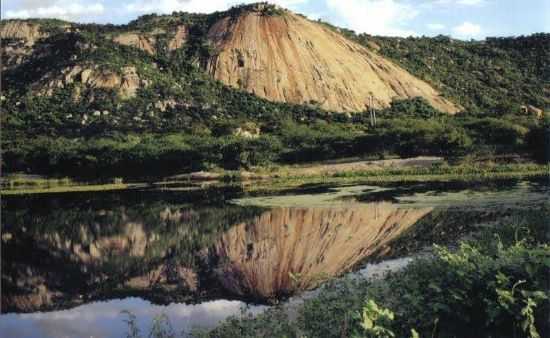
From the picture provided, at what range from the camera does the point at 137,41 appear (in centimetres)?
10731

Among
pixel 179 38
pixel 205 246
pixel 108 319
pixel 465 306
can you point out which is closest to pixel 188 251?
pixel 205 246

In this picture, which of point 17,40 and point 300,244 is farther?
point 17,40

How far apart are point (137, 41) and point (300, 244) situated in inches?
3650

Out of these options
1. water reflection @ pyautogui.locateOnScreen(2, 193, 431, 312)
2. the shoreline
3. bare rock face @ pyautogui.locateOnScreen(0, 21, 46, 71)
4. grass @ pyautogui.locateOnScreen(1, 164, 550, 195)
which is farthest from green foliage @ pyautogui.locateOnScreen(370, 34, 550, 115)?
water reflection @ pyautogui.locateOnScreen(2, 193, 431, 312)

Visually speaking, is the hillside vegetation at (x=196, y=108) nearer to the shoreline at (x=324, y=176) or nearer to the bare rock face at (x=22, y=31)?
the bare rock face at (x=22, y=31)

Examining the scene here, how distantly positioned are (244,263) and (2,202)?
28384mm

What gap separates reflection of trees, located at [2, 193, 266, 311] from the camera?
54.0ft

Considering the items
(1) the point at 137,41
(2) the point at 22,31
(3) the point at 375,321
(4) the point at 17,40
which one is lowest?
(3) the point at 375,321

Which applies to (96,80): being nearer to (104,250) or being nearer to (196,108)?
(196,108)

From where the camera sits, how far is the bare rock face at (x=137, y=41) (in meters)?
106

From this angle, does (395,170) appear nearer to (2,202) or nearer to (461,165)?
(461,165)

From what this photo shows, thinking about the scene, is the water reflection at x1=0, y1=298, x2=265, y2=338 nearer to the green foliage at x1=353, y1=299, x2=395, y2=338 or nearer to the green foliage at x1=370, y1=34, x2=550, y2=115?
the green foliage at x1=353, y1=299, x2=395, y2=338

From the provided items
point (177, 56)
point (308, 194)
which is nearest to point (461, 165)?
point (308, 194)

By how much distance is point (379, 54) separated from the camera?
11431 cm
